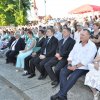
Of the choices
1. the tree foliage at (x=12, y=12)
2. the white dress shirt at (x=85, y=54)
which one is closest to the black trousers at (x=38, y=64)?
the white dress shirt at (x=85, y=54)

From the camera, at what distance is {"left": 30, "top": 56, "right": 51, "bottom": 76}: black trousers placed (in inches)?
265

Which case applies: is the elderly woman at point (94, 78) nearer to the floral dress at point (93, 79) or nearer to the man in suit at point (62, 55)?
the floral dress at point (93, 79)

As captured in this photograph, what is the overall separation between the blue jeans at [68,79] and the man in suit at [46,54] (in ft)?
4.73

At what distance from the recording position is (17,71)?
322 inches

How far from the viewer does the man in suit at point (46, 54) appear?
681 centimetres

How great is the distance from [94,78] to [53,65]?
1.81 meters

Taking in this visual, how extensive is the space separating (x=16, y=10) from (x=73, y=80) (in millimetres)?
31169

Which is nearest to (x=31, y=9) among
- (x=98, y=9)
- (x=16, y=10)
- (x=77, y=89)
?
(x=16, y=10)

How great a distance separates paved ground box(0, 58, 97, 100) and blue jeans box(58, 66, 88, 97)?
44 centimetres

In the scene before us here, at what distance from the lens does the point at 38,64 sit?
702 centimetres

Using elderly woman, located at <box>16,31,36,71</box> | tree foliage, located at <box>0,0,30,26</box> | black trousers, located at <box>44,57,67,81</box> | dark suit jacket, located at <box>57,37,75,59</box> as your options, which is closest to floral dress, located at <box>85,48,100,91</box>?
black trousers, located at <box>44,57,67,81</box>

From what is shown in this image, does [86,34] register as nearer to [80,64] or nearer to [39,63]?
[80,64]

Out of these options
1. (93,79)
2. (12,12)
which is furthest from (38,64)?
(12,12)

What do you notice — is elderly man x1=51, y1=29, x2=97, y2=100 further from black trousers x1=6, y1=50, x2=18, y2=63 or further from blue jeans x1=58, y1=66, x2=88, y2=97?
black trousers x1=6, y1=50, x2=18, y2=63
